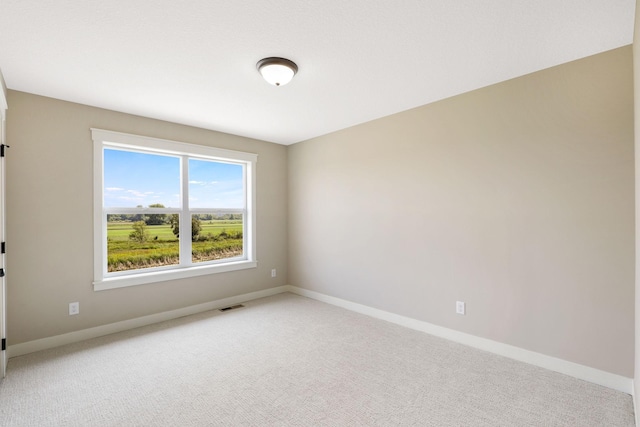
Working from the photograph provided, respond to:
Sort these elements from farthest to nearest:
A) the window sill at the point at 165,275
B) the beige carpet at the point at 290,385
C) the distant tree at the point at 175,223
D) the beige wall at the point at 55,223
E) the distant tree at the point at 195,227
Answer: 1. the distant tree at the point at 195,227
2. the distant tree at the point at 175,223
3. the window sill at the point at 165,275
4. the beige wall at the point at 55,223
5. the beige carpet at the point at 290,385

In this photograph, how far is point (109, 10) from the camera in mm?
1755

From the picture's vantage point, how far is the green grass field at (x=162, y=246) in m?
3.54

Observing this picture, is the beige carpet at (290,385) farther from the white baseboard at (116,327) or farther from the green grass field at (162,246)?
the green grass field at (162,246)

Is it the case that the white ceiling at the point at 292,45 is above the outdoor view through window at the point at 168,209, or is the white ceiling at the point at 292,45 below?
above

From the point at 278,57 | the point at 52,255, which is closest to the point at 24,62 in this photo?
the point at 52,255

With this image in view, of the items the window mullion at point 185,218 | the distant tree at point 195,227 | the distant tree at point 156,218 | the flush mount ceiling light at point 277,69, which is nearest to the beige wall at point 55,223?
the window mullion at point 185,218

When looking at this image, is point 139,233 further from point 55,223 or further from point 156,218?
point 55,223

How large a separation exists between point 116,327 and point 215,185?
6.98 feet

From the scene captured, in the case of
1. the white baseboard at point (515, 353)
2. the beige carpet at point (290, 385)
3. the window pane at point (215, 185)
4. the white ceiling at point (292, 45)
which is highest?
the white ceiling at point (292, 45)

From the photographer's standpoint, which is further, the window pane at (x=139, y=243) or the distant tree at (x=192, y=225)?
the distant tree at (x=192, y=225)

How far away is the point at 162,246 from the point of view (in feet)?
12.8

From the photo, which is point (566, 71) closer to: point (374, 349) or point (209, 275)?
point (374, 349)

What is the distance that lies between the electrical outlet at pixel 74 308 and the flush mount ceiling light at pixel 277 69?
3007 millimetres

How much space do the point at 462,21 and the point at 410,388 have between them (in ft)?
8.34
